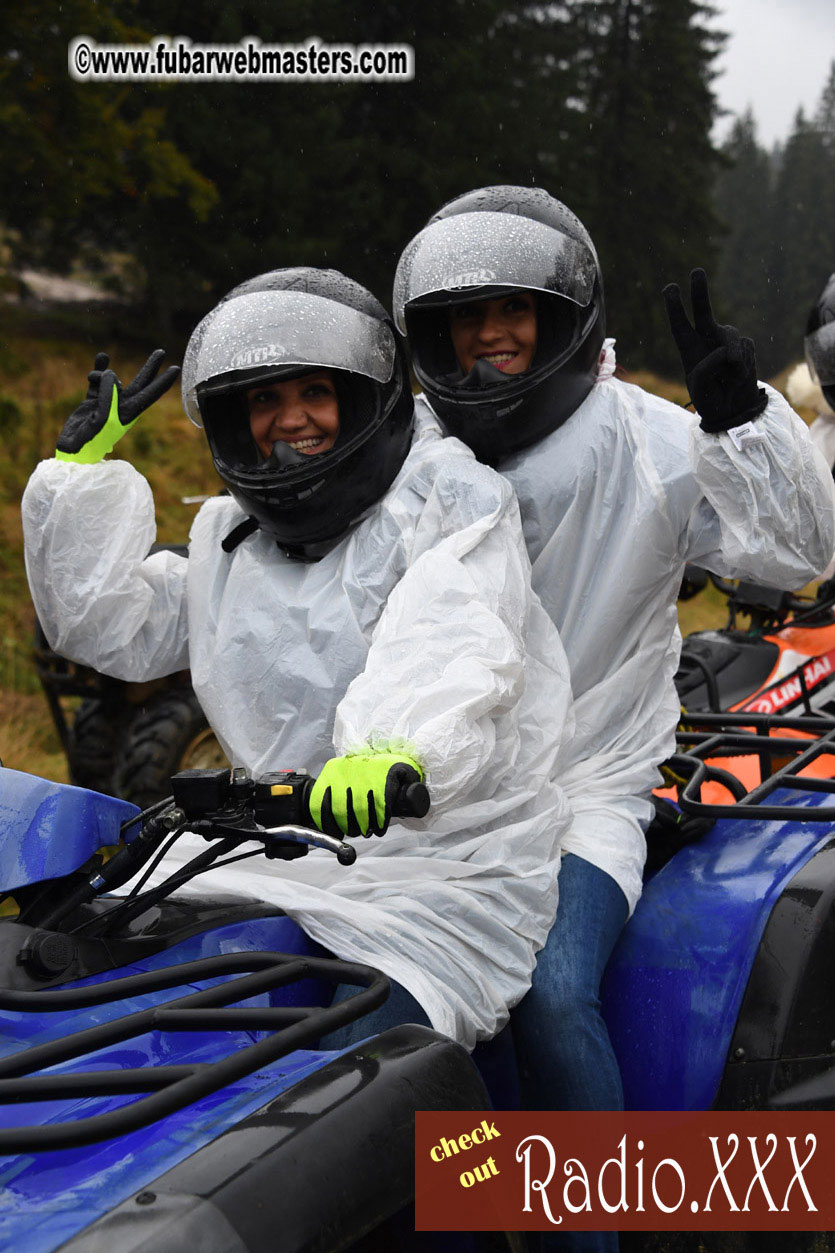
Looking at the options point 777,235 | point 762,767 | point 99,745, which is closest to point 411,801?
point 762,767

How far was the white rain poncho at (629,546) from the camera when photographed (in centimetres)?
279

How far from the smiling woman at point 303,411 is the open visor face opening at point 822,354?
2612 mm

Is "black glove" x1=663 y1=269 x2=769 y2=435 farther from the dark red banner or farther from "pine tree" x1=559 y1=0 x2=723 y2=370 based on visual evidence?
"pine tree" x1=559 y1=0 x2=723 y2=370

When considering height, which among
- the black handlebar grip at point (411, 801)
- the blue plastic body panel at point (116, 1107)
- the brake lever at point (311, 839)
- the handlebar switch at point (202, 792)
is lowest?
the blue plastic body panel at point (116, 1107)

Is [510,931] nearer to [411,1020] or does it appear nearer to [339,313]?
[411,1020]

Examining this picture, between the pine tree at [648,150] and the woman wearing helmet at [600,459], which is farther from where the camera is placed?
the pine tree at [648,150]

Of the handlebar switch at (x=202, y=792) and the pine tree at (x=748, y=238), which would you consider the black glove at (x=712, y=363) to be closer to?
the handlebar switch at (x=202, y=792)

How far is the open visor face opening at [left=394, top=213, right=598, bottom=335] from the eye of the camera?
9.45 ft

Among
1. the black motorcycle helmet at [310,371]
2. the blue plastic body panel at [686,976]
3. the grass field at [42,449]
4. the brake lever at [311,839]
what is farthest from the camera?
the grass field at [42,449]

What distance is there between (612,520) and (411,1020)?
46.1 inches

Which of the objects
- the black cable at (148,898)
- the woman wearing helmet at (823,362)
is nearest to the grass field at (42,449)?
the woman wearing helmet at (823,362)

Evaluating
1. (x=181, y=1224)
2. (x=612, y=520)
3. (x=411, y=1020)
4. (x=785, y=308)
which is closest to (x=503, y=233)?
(x=612, y=520)

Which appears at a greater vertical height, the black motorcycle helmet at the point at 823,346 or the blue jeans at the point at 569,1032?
the black motorcycle helmet at the point at 823,346

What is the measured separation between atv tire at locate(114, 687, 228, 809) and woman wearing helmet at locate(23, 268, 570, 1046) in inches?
94.5
